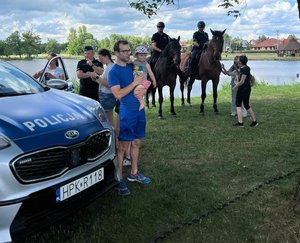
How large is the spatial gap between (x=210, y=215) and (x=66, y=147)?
1.75 meters

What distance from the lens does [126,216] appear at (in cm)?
425

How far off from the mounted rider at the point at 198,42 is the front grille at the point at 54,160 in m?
8.55

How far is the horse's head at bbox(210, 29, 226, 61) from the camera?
1079cm

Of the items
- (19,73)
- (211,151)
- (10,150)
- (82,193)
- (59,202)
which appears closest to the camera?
(10,150)

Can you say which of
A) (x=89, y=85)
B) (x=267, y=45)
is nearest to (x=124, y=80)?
(x=89, y=85)

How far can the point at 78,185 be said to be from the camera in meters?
3.66

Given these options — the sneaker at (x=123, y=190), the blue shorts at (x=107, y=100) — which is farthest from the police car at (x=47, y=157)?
the blue shorts at (x=107, y=100)

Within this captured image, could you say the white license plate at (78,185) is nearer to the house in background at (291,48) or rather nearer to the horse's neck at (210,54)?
the horse's neck at (210,54)

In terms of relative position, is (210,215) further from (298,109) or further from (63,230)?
(298,109)

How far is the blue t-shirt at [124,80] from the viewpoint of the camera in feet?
15.6

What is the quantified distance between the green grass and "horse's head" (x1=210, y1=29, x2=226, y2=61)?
289cm

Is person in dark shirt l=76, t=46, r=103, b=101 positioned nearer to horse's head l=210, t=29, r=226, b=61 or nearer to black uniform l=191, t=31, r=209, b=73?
horse's head l=210, t=29, r=226, b=61

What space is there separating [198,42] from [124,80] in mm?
7809

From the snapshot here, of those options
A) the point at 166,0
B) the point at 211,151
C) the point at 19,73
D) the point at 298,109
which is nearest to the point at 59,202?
the point at 19,73
